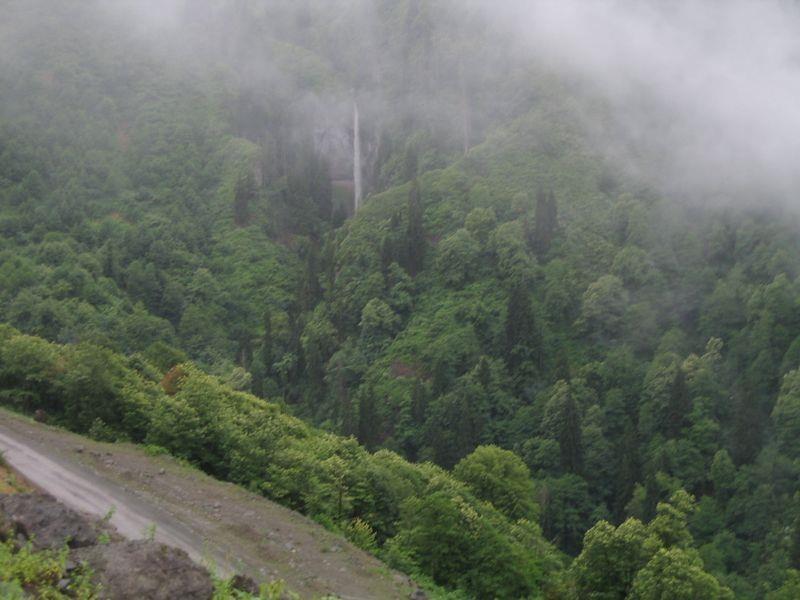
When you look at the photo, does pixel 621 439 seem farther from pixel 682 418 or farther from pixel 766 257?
pixel 766 257

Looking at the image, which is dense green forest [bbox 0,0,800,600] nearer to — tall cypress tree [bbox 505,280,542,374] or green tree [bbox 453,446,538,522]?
green tree [bbox 453,446,538,522]

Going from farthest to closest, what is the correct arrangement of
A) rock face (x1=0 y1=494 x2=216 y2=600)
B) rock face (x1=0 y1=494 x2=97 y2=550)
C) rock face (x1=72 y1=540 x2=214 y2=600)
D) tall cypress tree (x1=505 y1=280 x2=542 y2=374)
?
tall cypress tree (x1=505 y1=280 x2=542 y2=374) < rock face (x1=0 y1=494 x2=97 y2=550) < rock face (x1=0 y1=494 x2=216 y2=600) < rock face (x1=72 y1=540 x2=214 y2=600)

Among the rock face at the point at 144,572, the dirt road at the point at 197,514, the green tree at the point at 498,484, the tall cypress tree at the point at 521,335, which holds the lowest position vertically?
the rock face at the point at 144,572

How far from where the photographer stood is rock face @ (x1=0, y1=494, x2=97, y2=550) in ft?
55.9

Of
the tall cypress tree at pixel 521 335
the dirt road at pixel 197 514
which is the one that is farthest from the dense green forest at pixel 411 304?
the dirt road at pixel 197 514

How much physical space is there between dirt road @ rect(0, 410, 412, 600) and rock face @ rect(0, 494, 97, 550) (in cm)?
395

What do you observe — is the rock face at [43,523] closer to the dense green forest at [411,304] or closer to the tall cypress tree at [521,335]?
the dense green forest at [411,304]

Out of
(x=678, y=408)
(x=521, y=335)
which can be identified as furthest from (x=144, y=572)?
(x=521, y=335)

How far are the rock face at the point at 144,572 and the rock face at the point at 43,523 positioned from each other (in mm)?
790

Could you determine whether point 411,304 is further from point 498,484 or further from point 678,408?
point 498,484

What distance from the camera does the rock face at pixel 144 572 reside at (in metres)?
15.5

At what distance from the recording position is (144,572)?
52.2 feet

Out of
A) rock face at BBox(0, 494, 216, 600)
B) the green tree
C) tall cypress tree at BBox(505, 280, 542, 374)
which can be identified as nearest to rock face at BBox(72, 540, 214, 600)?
rock face at BBox(0, 494, 216, 600)

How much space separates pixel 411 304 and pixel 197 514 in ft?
211
